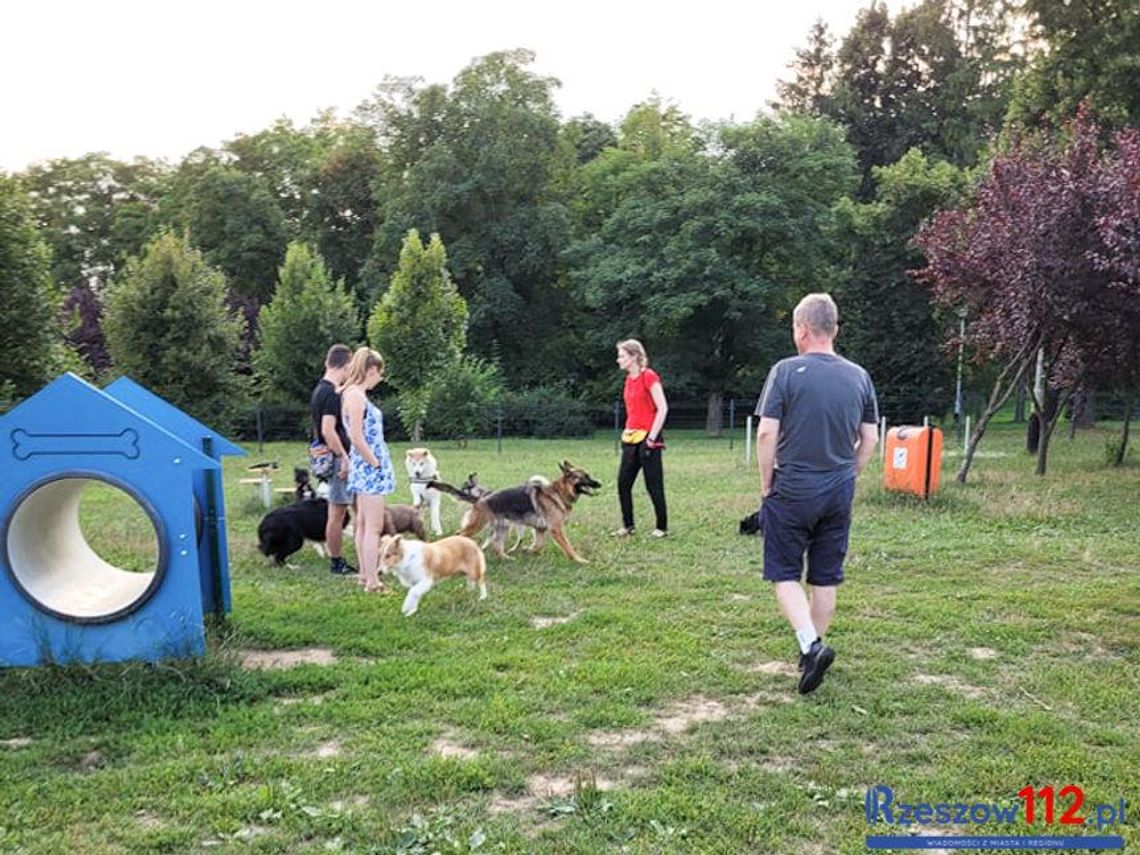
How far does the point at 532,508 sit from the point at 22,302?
5301 millimetres

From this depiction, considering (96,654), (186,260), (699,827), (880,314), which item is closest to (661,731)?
(699,827)

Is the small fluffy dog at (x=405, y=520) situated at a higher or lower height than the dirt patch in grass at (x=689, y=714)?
higher

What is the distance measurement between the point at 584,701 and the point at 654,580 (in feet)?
8.85

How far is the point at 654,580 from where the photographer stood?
22.4 ft

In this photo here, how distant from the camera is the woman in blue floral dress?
5992 mm

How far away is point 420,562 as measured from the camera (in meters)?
5.91

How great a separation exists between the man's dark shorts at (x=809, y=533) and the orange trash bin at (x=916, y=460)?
21.2ft

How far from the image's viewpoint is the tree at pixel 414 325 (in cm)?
2464

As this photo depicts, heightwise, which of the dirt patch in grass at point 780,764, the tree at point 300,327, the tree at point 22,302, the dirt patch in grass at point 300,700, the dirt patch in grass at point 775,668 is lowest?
the dirt patch in grass at point 780,764

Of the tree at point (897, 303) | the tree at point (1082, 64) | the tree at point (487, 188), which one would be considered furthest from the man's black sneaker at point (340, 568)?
the tree at point (487, 188)

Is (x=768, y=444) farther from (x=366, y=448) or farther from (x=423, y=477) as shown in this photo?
(x=423, y=477)

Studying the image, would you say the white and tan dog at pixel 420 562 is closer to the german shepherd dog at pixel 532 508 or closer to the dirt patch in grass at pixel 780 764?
the german shepherd dog at pixel 532 508

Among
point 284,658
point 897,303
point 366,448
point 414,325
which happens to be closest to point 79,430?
point 284,658

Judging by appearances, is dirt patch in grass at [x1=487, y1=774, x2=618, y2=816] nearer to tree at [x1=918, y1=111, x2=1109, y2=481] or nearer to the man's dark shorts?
the man's dark shorts
